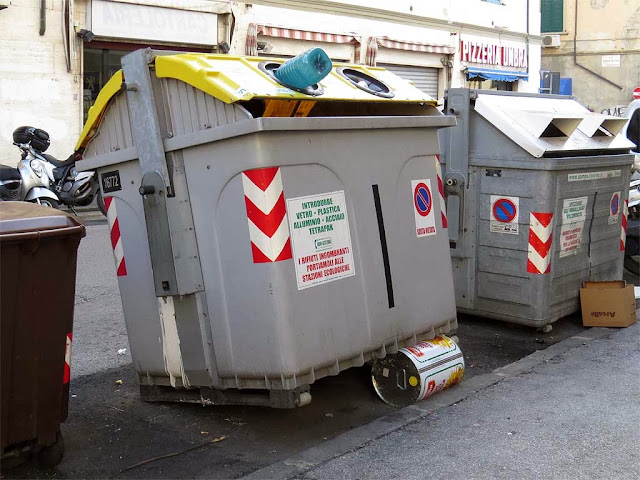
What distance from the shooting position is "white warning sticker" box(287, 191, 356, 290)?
3.94 meters

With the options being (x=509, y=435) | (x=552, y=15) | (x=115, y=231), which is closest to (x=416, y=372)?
(x=509, y=435)

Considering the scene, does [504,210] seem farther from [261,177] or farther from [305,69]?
[261,177]

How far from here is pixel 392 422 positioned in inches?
173

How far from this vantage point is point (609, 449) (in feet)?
13.2

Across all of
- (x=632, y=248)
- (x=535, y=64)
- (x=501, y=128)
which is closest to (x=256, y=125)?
(x=501, y=128)

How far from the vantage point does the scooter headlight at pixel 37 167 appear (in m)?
10.5

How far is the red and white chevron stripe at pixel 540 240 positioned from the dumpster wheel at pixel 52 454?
345cm

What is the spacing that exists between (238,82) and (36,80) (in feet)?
34.4

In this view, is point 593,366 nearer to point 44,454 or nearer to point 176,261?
point 176,261

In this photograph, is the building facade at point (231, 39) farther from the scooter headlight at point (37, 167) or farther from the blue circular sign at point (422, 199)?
the blue circular sign at point (422, 199)

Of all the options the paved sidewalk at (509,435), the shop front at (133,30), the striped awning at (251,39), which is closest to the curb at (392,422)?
the paved sidewalk at (509,435)

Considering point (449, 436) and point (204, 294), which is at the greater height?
point (204, 294)

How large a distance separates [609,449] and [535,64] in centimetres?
2307

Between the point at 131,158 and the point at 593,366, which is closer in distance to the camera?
the point at 131,158
